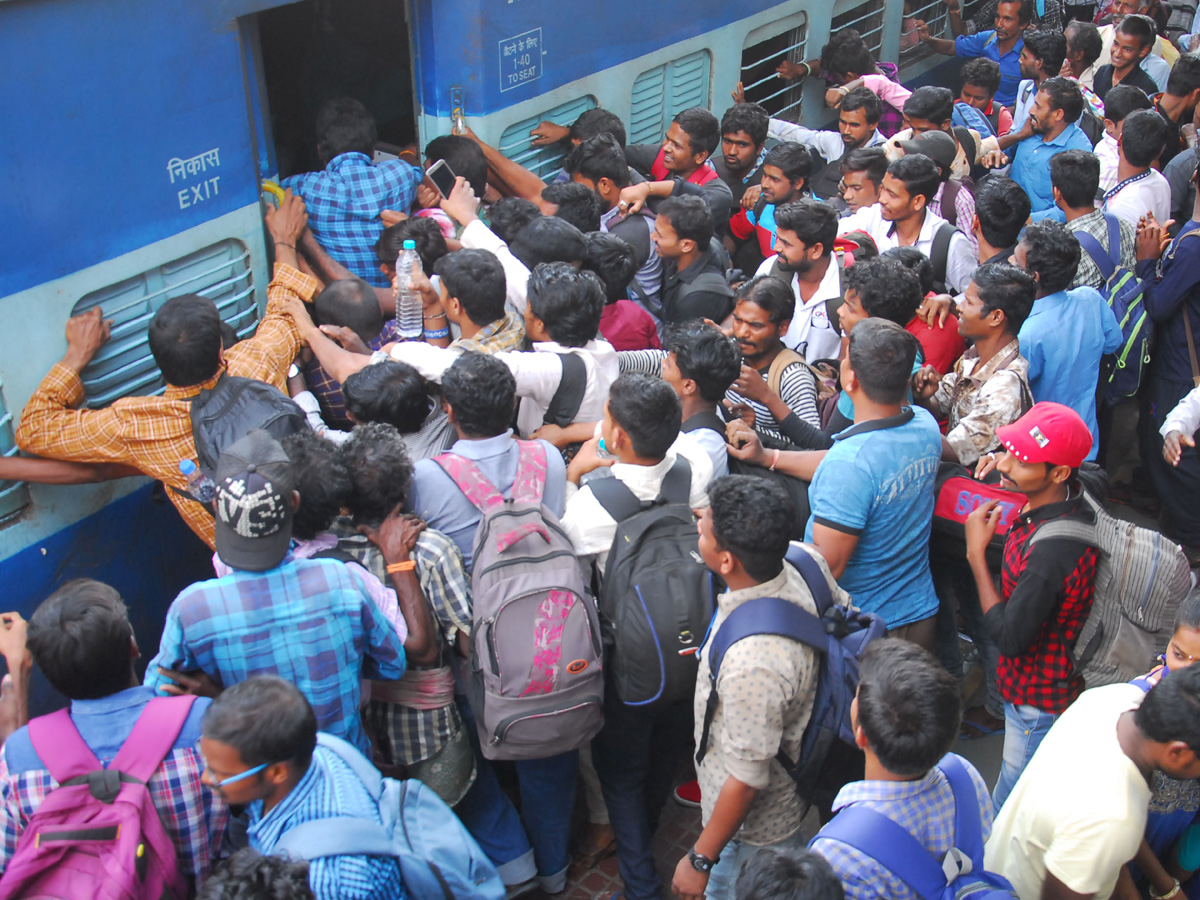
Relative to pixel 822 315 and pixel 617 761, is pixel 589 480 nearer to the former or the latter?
pixel 617 761

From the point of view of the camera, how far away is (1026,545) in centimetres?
282

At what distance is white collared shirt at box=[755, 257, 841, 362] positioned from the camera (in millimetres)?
4148

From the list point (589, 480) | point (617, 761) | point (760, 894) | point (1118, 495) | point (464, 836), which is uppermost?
point (760, 894)

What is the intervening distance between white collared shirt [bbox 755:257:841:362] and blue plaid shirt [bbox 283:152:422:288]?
1.51 meters

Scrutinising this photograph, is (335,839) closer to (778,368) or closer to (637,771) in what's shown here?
(637,771)

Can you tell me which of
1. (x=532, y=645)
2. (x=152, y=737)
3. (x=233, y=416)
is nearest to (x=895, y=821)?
(x=532, y=645)

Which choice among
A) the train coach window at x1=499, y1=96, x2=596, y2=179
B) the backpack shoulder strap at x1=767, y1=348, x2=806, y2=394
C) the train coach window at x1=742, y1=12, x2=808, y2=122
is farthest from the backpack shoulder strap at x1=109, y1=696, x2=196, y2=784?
the train coach window at x1=742, y1=12, x2=808, y2=122

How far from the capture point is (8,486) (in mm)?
3004

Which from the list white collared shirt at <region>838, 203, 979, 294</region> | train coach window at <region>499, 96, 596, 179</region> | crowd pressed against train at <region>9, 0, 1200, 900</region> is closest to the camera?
crowd pressed against train at <region>9, 0, 1200, 900</region>

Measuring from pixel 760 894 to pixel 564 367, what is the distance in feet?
6.58

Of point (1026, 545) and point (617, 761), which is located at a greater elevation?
point (1026, 545)

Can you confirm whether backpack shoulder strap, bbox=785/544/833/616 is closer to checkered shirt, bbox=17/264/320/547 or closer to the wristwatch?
the wristwatch

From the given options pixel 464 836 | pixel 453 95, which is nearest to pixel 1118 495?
pixel 453 95

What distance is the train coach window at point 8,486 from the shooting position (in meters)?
2.94
